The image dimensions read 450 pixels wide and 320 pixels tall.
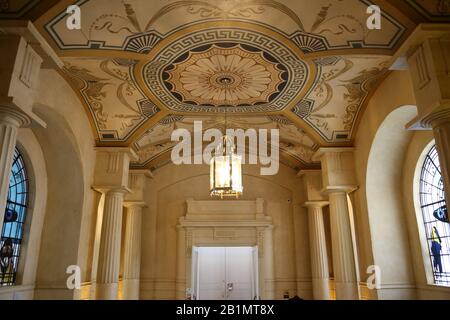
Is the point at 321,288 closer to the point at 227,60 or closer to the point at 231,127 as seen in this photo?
the point at 231,127

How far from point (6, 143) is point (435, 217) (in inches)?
262

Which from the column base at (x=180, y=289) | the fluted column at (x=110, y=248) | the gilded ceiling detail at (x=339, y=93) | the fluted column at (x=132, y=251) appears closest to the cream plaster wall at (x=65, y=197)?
the fluted column at (x=110, y=248)

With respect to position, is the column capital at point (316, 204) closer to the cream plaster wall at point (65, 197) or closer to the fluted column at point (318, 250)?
the fluted column at point (318, 250)

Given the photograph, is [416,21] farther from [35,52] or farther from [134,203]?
[134,203]

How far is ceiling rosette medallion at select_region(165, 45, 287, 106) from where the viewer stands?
571cm

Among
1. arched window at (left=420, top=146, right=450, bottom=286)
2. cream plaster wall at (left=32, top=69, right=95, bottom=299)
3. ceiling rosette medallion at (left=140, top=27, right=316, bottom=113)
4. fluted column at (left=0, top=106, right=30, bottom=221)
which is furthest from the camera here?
cream plaster wall at (left=32, top=69, right=95, bottom=299)

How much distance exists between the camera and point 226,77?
6355mm

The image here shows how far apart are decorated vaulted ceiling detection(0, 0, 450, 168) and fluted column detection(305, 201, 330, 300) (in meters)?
2.69

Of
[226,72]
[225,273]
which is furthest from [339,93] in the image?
[225,273]

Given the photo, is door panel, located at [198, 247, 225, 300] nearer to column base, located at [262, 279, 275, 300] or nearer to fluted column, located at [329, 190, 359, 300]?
column base, located at [262, 279, 275, 300]

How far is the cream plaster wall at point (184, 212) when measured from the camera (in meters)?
10.2

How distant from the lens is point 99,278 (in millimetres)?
7090

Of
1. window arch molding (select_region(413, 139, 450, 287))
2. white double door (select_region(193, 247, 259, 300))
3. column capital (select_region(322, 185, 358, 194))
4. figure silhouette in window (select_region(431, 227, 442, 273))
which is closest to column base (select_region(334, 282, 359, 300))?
window arch molding (select_region(413, 139, 450, 287))
